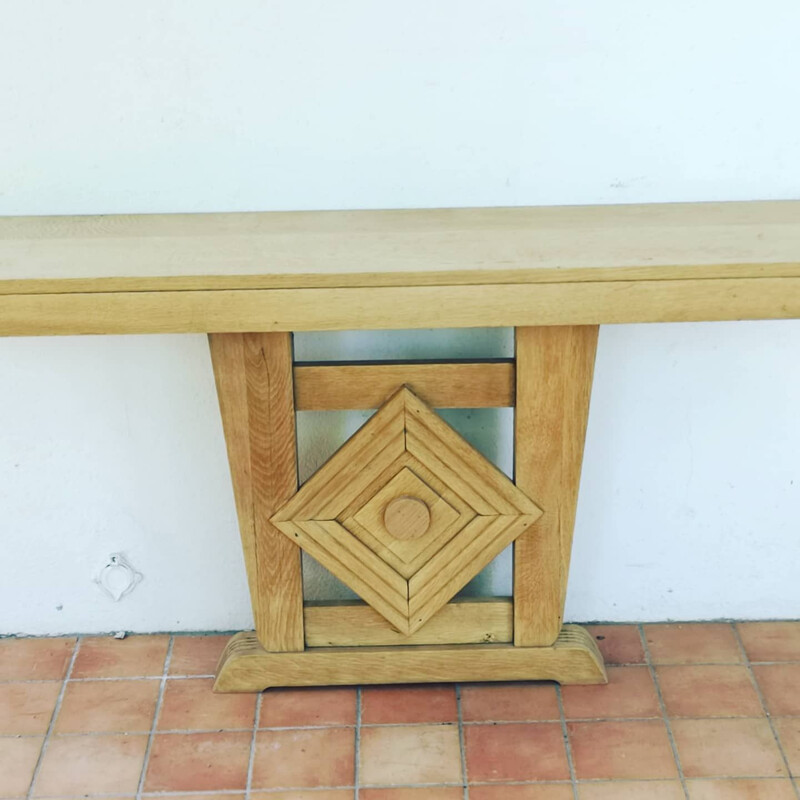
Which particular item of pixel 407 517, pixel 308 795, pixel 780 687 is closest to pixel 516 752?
pixel 308 795

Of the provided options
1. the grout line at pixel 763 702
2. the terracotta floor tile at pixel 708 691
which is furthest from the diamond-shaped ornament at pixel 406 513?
the grout line at pixel 763 702

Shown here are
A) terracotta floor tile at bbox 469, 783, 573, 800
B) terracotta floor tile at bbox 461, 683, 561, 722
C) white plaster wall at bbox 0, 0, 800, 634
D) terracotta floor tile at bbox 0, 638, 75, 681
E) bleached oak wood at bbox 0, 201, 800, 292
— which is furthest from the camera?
terracotta floor tile at bbox 0, 638, 75, 681

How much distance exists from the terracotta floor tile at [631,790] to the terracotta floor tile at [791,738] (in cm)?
27

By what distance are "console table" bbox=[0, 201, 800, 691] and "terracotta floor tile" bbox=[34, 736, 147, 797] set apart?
0.29m

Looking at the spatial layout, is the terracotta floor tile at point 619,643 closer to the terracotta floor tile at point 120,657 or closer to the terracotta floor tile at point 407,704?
the terracotta floor tile at point 407,704

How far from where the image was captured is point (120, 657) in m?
2.88

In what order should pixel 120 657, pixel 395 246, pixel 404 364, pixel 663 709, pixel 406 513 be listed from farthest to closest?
pixel 120 657 < pixel 663 709 < pixel 406 513 < pixel 404 364 < pixel 395 246

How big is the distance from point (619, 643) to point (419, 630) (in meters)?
0.55

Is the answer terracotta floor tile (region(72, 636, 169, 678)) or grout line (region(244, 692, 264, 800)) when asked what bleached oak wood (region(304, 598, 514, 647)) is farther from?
terracotta floor tile (region(72, 636, 169, 678))

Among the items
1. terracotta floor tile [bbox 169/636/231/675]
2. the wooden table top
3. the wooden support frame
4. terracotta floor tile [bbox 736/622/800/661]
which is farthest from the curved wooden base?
the wooden table top

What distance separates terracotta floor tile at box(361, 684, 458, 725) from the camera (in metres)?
2.65

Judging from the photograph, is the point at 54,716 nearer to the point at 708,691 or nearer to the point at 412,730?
the point at 412,730

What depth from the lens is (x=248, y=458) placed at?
8.11ft

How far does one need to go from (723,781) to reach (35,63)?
2.09 metres
